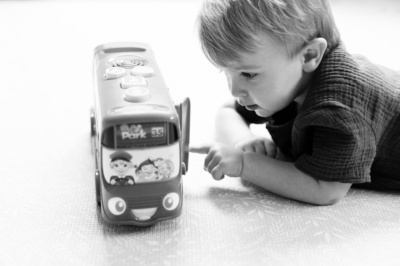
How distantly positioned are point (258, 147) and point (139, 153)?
274 millimetres

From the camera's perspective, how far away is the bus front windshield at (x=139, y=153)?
0.70 metres

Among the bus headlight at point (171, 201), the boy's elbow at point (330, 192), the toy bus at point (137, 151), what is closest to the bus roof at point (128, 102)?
the toy bus at point (137, 151)

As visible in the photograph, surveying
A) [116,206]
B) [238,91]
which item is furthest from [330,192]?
[116,206]

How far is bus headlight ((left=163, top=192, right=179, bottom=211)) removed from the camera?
741 millimetres

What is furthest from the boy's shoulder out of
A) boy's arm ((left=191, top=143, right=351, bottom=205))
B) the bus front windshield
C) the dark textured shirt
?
→ the bus front windshield

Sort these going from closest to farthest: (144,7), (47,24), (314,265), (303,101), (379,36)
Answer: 1. (314,265)
2. (303,101)
3. (379,36)
4. (47,24)
5. (144,7)

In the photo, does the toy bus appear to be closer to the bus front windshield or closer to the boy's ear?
the bus front windshield

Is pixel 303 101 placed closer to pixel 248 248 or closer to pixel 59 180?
pixel 248 248

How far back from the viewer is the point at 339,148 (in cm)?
77

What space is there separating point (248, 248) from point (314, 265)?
8 cm

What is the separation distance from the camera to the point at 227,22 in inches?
29.7

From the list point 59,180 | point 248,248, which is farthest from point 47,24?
point 248,248

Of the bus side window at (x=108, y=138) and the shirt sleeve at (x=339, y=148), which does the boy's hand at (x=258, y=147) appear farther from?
the bus side window at (x=108, y=138)

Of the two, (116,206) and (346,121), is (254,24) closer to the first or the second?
(346,121)
